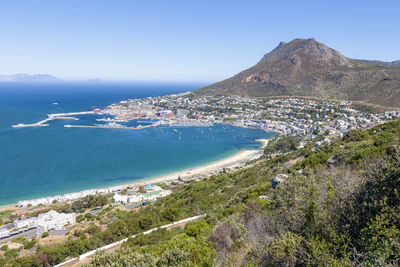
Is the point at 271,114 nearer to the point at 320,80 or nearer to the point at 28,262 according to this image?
the point at 320,80

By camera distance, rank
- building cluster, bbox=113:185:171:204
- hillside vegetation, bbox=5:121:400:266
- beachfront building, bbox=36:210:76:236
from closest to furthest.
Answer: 1. hillside vegetation, bbox=5:121:400:266
2. beachfront building, bbox=36:210:76:236
3. building cluster, bbox=113:185:171:204

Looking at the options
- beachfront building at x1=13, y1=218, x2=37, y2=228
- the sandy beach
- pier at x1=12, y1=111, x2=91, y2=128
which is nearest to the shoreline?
the sandy beach

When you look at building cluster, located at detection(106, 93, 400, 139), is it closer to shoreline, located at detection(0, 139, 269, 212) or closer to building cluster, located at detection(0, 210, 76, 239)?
shoreline, located at detection(0, 139, 269, 212)

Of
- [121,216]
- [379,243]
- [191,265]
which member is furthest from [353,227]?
[121,216]

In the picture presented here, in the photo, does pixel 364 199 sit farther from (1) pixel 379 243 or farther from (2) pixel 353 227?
(1) pixel 379 243

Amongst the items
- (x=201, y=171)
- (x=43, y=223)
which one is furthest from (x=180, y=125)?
(x=43, y=223)

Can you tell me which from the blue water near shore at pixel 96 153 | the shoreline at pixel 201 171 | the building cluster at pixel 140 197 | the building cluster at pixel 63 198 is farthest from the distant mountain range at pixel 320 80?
the building cluster at pixel 63 198
